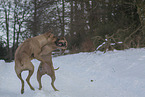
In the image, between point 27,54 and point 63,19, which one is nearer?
point 27,54

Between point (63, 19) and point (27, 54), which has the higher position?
point (63, 19)

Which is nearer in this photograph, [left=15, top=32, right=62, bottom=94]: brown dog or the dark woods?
[left=15, top=32, right=62, bottom=94]: brown dog

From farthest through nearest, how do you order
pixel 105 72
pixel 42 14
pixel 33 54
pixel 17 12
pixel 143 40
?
pixel 17 12
pixel 42 14
pixel 143 40
pixel 105 72
pixel 33 54

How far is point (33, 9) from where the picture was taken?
65.4 ft

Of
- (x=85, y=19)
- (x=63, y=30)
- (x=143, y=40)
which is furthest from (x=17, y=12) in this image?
(x=143, y=40)

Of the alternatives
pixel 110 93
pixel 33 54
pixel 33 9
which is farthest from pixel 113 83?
pixel 33 9

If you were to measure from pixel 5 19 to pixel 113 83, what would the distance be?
20.1 meters

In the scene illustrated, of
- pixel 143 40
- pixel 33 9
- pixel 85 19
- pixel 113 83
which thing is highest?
pixel 33 9

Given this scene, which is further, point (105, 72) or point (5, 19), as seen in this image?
point (5, 19)

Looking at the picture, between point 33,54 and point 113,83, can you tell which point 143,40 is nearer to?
Answer: point 113,83

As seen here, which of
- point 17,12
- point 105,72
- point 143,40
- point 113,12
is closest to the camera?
point 105,72

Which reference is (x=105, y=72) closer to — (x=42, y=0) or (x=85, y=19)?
(x=85, y=19)

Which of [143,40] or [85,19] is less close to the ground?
[85,19]

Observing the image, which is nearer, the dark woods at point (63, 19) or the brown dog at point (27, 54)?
the brown dog at point (27, 54)
